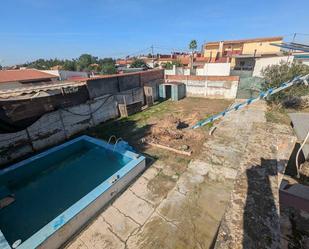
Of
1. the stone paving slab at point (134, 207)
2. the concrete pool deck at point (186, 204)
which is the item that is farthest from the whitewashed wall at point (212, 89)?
the stone paving slab at point (134, 207)

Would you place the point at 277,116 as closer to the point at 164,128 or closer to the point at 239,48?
the point at 164,128

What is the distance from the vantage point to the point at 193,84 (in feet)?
53.0

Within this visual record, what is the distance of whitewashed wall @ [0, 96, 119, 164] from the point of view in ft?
23.6

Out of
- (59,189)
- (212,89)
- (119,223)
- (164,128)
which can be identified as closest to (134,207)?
(119,223)

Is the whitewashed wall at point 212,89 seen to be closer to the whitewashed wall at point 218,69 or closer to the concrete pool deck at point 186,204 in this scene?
the whitewashed wall at point 218,69

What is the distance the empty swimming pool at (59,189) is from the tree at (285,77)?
10580 millimetres

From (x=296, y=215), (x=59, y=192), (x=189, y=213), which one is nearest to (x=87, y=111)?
(x=59, y=192)

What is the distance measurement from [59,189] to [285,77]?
13583 millimetres

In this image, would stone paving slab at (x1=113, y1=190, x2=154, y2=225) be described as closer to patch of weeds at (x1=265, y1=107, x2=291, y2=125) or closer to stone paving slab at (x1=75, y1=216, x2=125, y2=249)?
stone paving slab at (x1=75, y1=216, x2=125, y2=249)

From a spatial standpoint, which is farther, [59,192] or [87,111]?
[87,111]

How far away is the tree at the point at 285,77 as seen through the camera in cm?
1034

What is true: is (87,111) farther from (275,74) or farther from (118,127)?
(275,74)

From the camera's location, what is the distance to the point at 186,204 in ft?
15.4

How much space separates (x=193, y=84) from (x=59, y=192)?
14.1m
